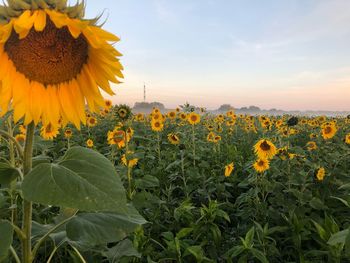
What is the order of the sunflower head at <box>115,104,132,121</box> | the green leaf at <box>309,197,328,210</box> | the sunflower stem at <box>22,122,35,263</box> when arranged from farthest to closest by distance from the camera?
the sunflower head at <box>115,104,132,121</box>
the green leaf at <box>309,197,328,210</box>
the sunflower stem at <box>22,122,35,263</box>

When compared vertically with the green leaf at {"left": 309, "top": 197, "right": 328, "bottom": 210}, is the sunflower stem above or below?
above

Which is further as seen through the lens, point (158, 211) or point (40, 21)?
point (158, 211)

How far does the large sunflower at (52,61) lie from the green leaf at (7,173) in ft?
0.60

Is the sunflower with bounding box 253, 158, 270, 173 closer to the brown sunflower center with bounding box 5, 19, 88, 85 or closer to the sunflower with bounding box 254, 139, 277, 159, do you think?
the sunflower with bounding box 254, 139, 277, 159

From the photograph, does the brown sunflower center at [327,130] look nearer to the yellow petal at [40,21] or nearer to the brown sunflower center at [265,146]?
the brown sunflower center at [265,146]

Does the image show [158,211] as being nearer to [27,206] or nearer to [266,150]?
[266,150]

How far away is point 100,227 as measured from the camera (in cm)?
146

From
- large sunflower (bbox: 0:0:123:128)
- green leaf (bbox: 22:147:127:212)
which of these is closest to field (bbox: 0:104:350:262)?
green leaf (bbox: 22:147:127:212)

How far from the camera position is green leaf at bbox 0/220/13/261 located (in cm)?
121

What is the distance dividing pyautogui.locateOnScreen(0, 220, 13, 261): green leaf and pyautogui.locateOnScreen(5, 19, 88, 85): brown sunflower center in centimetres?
59

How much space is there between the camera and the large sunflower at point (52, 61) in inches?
49.4

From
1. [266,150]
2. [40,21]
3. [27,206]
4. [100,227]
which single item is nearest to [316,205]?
[266,150]

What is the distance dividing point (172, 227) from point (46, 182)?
2.66 m

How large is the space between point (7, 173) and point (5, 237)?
24 centimetres
